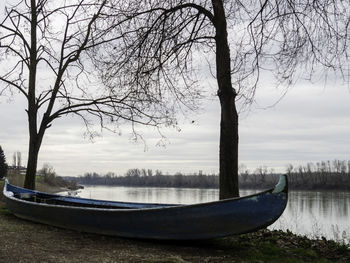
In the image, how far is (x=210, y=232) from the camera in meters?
5.34

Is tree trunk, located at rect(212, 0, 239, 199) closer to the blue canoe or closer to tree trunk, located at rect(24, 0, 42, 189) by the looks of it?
the blue canoe

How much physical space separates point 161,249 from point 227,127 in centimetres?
255

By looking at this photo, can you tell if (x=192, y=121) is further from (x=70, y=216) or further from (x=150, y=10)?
(x=70, y=216)

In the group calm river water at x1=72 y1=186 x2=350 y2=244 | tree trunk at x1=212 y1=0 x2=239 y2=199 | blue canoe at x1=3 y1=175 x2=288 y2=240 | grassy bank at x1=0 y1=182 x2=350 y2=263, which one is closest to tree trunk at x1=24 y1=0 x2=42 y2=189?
blue canoe at x1=3 y1=175 x2=288 y2=240

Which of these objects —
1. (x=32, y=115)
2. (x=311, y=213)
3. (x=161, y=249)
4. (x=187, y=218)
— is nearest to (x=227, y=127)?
(x=187, y=218)

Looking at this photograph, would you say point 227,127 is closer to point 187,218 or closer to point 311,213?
point 187,218

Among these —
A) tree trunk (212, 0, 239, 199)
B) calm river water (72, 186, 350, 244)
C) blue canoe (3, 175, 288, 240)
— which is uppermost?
tree trunk (212, 0, 239, 199)

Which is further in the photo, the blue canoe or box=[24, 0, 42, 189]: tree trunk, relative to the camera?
box=[24, 0, 42, 189]: tree trunk

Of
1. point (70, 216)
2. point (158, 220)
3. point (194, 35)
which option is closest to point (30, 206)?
point (70, 216)

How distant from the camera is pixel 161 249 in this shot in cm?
541

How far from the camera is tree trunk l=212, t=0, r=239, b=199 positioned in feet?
21.9

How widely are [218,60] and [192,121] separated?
53.9 inches

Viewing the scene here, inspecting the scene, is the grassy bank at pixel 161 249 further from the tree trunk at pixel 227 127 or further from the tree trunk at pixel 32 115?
the tree trunk at pixel 32 115

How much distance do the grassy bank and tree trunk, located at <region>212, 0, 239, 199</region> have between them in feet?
3.27
